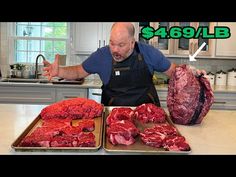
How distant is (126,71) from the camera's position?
86.4 inches

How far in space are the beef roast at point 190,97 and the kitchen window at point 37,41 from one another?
3176 mm

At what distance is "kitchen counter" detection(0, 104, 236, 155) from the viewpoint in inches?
43.3

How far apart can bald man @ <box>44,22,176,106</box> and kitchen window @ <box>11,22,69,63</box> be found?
2248mm

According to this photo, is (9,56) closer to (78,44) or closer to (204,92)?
(78,44)

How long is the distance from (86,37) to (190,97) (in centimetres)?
265

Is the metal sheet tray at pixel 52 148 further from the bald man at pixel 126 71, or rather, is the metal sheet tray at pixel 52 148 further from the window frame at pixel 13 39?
the window frame at pixel 13 39

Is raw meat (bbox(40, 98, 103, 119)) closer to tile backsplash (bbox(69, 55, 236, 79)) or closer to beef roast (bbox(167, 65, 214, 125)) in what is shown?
beef roast (bbox(167, 65, 214, 125))

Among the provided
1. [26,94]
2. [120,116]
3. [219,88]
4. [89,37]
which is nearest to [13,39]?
[26,94]

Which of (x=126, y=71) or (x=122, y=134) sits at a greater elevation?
(x=126, y=71)

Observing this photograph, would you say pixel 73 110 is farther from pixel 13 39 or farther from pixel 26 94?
pixel 13 39

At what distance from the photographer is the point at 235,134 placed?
1.35 m

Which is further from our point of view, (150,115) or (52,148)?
(150,115)

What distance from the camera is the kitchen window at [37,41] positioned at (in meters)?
4.41
